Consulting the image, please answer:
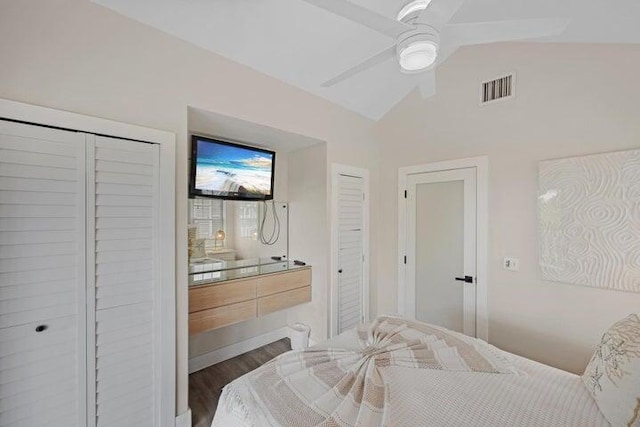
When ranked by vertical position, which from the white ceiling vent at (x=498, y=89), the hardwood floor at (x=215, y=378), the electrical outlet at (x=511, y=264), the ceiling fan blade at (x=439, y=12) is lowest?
the hardwood floor at (x=215, y=378)

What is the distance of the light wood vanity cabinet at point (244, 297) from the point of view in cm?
222

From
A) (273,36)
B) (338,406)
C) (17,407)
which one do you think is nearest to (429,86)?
(273,36)

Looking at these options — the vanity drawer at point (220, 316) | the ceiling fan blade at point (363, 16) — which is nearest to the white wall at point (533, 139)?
the ceiling fan blade at point (363, 16)

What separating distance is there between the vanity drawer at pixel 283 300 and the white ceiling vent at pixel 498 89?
260 cm

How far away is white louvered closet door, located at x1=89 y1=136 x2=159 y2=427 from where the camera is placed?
1.58 metres

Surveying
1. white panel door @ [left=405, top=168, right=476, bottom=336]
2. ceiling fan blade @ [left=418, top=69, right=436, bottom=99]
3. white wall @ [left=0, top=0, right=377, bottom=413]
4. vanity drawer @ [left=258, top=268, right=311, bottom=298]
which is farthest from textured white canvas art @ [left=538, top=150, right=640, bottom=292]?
white wall @ [left=0, top=0, right=377, bottom=413]

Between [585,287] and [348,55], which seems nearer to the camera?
[585,287]

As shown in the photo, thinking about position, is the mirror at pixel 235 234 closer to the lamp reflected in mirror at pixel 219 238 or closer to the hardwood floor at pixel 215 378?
the lamp reflected in mirror at pixel 219 238

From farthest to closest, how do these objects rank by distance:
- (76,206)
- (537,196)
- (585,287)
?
(537,196)
(585,287)
(76,206)

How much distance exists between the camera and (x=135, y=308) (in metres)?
1.69

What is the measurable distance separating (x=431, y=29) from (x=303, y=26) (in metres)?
1.11

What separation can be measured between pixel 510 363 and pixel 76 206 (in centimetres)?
258

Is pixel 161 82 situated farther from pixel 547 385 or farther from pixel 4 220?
pixel 547 385

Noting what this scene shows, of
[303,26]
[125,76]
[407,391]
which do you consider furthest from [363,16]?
[407,391]
